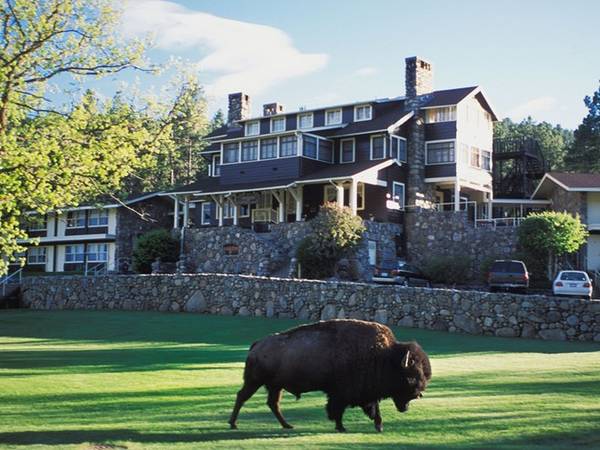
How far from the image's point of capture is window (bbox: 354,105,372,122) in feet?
160

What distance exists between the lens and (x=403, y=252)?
43781 mm

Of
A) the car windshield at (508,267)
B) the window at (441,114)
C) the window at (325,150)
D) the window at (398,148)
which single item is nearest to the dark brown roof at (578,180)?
the window at (441,114)

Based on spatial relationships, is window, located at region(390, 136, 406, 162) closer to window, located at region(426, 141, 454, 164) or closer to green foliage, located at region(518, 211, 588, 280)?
window, located at region(426, 141, 454, 164)

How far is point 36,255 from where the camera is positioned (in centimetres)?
6384

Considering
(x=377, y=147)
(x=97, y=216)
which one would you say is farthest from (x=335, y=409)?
(x=97, y=216)

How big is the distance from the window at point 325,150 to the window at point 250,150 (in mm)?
4270

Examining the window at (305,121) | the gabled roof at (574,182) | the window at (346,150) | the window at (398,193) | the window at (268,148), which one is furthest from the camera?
the window at (305,121)

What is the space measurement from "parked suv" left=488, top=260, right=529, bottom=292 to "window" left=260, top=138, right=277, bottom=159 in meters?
18.6

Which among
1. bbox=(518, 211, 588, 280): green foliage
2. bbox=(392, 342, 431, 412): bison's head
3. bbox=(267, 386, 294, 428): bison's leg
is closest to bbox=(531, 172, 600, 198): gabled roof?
bbox=(518, 211, 588, 280): green foliage

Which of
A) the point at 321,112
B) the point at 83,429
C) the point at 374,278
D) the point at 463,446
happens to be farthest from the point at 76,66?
the point at 321,112

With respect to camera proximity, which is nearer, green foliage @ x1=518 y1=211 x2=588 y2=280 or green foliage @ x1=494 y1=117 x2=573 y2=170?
green foliage @ x1=518 y1=211 x2=588 y2=280

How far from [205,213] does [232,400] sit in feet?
144

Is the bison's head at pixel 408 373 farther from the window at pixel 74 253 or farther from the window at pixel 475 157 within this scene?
the window at pixel 74 253

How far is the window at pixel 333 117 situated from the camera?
49.6m
